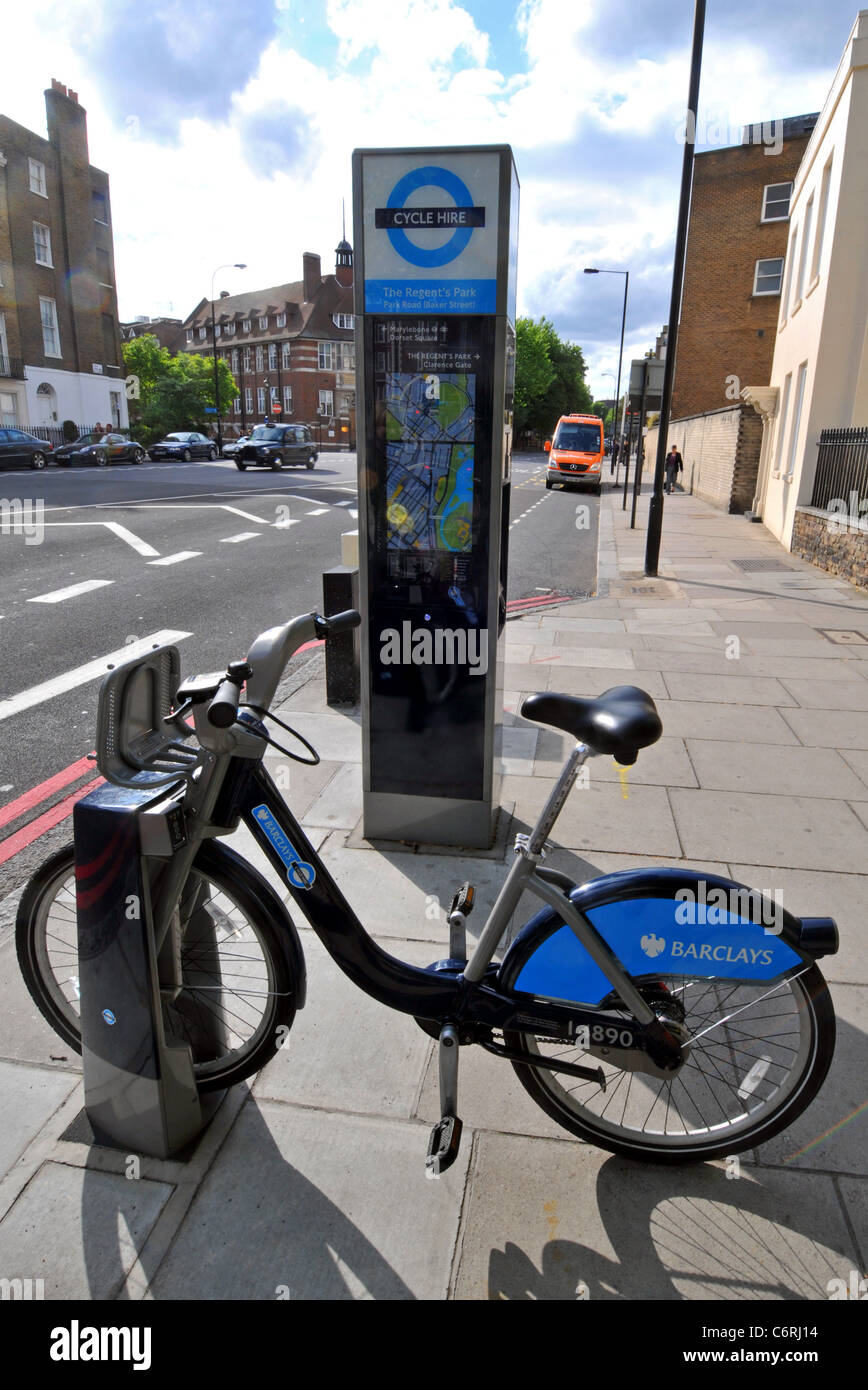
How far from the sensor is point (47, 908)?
8.05 feet

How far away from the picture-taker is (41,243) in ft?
137

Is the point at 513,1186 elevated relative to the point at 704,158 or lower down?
lower down

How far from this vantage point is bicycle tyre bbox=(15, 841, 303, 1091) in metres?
2.24

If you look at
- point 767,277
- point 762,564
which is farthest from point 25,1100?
point 767,277

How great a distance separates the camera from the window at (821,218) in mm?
Answer: 14344

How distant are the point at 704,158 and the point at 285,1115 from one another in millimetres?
36434

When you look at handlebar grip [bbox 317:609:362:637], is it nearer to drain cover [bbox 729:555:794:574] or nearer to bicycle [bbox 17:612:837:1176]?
bicycle [bbox 17:612:837:1176]

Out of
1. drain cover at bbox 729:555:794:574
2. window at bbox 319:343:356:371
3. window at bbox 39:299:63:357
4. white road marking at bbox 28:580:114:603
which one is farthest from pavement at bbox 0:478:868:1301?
window at bbox 319:343:356:371

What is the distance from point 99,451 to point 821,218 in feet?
96.7

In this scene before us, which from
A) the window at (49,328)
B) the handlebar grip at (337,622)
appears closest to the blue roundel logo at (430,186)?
the handlebar grip at (337,622)
